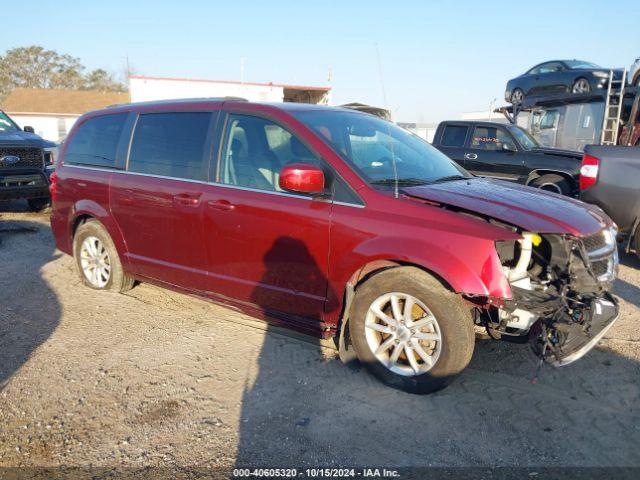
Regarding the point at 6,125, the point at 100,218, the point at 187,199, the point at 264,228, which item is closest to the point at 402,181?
the point at 264,228

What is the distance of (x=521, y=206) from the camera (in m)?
3.38

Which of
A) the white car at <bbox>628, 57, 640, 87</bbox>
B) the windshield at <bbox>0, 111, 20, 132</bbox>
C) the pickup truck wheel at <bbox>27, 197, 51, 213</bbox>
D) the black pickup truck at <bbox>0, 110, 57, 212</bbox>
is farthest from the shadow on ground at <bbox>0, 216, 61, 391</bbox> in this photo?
the white car at <bbox>628, 57, 640, 87</bbox>

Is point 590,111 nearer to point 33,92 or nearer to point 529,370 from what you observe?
point 529,370

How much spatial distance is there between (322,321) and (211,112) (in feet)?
6.33

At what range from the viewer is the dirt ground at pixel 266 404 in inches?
111

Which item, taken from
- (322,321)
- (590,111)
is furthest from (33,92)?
(322,321)

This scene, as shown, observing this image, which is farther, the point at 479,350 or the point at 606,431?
the point at 479,350

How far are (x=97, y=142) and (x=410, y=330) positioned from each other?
3727mm

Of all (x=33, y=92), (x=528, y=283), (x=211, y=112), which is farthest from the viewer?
(x=33, y=92)

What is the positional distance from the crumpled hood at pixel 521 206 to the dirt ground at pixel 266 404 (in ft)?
Result: 3.60

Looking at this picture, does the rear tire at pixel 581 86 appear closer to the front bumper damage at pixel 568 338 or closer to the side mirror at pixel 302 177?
the front bumper damage at pixel 568 338

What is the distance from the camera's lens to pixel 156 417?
10.4 feet

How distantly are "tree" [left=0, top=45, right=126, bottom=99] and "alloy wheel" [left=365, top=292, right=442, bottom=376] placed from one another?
67.9 metres

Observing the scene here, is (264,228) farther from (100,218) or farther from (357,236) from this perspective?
(100,218)
